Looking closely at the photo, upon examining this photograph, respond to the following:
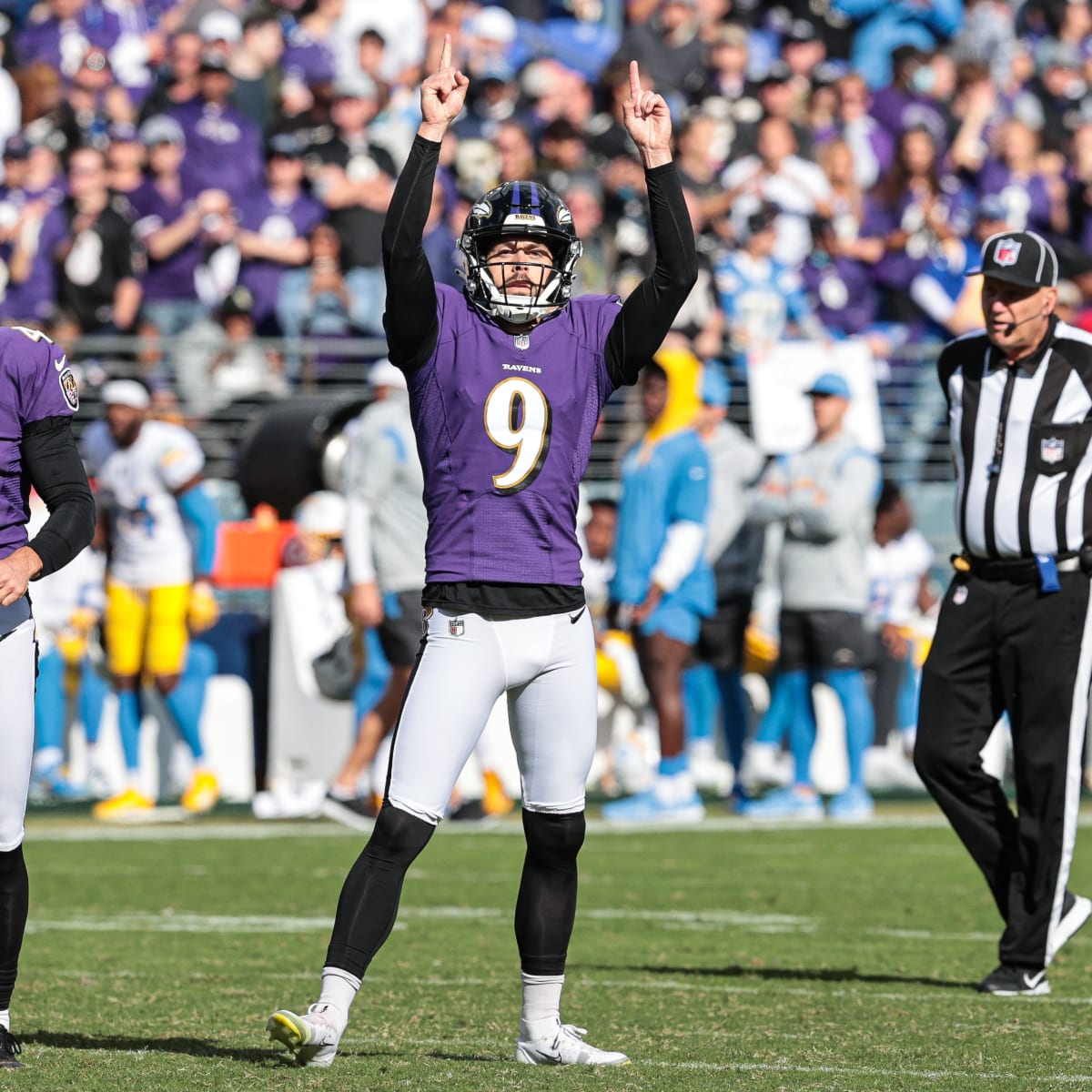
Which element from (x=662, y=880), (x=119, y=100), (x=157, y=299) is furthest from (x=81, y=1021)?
(x=119, y=100)

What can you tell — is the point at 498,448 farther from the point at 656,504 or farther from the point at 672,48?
the point at 672,48

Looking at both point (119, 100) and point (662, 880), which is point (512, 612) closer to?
point (662, 880)

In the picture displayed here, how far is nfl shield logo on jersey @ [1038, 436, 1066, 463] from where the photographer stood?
23.4 feet

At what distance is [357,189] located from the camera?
15.8 m

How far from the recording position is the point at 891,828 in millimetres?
12195

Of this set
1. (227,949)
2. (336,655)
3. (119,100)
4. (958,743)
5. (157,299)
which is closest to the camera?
(958,743)

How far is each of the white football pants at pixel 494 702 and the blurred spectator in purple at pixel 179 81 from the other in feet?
38.3

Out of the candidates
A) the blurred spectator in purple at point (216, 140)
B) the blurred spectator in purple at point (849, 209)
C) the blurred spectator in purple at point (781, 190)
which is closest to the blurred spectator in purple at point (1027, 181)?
the blurred spectator in purple at point (849, 209)

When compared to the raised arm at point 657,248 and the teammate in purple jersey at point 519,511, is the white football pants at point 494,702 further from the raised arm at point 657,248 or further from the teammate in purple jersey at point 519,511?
the raised arm at point 657,248

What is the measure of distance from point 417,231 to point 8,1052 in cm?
210

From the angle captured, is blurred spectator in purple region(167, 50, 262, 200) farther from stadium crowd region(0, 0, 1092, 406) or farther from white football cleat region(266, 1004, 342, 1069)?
white football cleat region(266, 1004, 342, 1069)

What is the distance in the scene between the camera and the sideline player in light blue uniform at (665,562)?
12367mm

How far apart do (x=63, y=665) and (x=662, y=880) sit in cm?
493

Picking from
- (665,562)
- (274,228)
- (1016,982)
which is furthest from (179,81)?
(1016,982)
